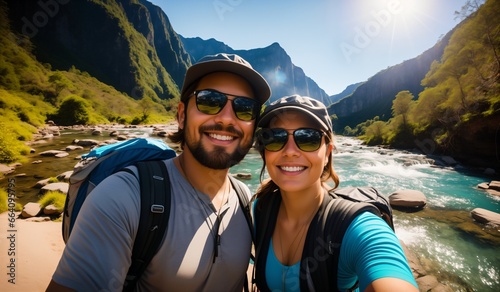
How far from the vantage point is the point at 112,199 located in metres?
1.46

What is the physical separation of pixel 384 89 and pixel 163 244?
163767 mm

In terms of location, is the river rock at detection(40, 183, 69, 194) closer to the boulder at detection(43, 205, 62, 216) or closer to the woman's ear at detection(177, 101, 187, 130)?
the boulder at detection(43, 205, 62, 216)

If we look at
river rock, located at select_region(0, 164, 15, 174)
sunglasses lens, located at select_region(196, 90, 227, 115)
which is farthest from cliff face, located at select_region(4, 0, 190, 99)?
sunglasses lens, located at select_region(196, 90, 227, 115)

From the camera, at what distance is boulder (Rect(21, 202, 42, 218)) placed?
6.68 m

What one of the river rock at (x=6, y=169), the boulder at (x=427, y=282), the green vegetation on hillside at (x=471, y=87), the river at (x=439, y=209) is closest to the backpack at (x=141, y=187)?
the river at (x=439, y=209)

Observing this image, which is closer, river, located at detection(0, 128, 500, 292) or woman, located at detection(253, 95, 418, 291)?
woman, located at detection(253, 95, 418, 291)

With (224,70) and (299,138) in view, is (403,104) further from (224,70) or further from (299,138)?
(224,70)

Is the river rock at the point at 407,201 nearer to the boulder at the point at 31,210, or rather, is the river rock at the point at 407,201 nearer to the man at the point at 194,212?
the man at the point at 194,212

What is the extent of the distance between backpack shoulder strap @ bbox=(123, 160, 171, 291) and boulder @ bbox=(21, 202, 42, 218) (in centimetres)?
793

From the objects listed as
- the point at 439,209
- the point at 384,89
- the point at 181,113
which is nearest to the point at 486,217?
the point at 439,209

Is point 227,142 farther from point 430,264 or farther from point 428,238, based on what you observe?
point 428,238

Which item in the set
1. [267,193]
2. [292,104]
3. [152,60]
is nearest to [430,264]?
[267,193]

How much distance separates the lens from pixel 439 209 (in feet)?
31.6

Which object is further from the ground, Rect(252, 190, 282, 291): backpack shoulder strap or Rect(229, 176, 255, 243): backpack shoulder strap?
Rect(229, 176, 255, 243): backpack shoulder strap
